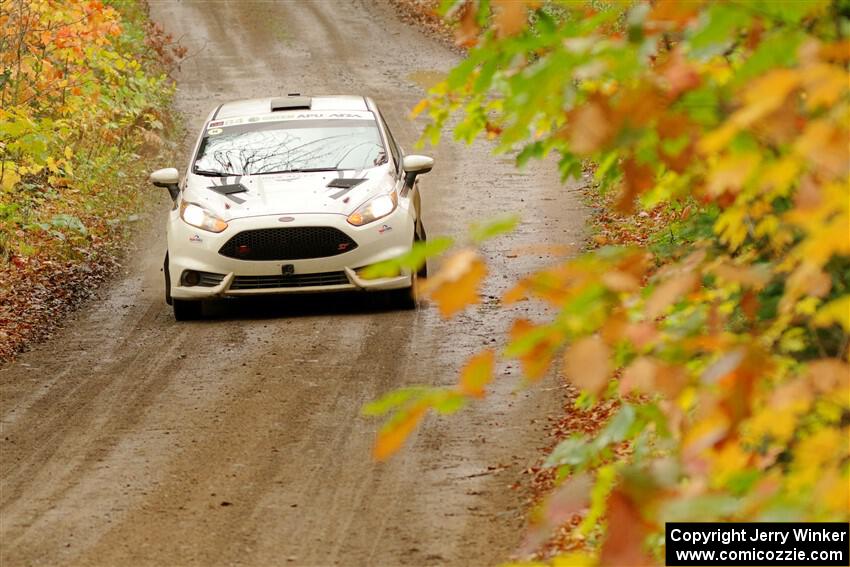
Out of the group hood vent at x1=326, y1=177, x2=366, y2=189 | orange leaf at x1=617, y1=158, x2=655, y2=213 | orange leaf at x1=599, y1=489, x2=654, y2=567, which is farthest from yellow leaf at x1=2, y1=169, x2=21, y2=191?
orange leaf at x1=599, y1=489, x2=654, y2=567

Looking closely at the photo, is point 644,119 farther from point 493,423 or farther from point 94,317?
point 94,317

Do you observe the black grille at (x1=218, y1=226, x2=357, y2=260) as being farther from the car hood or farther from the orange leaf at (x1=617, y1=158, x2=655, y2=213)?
the orange leaf at (x1=617, y1=158, x2=655, y2=213)

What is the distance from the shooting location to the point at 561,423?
7.86m

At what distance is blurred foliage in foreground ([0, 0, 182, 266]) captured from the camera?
43.9ft

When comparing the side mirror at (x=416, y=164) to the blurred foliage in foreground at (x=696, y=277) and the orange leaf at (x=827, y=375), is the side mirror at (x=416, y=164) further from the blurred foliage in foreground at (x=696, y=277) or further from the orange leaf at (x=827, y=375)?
the orange leaf at (x=827, y=375)

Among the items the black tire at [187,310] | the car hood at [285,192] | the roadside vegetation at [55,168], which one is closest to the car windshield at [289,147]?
the car hood at [285,192]

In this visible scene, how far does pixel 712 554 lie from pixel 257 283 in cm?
797

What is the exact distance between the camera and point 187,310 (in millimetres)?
11453

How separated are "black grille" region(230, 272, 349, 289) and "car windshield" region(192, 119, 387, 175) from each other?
3.96ft

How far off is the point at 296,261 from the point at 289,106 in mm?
2450

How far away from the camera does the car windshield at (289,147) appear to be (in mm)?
11781

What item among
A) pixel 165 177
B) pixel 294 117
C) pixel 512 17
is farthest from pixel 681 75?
pixel 294 117

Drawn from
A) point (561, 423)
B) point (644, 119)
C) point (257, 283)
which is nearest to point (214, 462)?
point (561, 423)

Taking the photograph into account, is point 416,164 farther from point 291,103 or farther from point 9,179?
point 9,179
